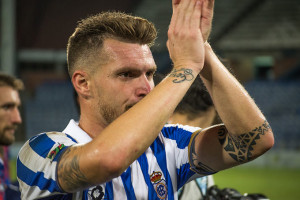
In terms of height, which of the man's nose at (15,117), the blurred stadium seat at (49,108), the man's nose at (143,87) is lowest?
the blurred stadium seat at (49,108)

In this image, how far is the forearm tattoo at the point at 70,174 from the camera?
52.2 inches

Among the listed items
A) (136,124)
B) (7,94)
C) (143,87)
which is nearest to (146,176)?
(143,87)

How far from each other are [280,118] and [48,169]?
50.7 ft

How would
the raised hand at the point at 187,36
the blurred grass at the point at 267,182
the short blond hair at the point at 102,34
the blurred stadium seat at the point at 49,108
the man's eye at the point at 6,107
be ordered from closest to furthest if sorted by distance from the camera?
the raised hand at the point at 187,36 < the short blond hair at the point at 102,34 < the man's eye at the point at 6,107 < the blurred grass at the point at 267,182 < the blurred stadium seat at the point at 49,108

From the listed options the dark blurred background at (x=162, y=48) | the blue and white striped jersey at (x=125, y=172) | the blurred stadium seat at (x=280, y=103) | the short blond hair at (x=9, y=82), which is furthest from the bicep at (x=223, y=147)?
the blurred stadium seat at (x=280, y=103)

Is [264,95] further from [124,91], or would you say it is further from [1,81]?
[124,91]

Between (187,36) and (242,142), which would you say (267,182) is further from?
(187,36)

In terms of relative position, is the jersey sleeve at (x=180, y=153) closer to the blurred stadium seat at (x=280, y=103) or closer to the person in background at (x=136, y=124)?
the person in background at (x=136, y=124)

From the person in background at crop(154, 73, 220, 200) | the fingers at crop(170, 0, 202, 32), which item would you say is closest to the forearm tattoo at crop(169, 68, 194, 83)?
the fingers at crop(170, 0, 202, 32)

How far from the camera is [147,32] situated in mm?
1725

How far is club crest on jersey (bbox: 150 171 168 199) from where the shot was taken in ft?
5.70

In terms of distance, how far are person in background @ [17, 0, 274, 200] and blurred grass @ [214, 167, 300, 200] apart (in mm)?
5857

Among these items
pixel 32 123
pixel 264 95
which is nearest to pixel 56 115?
pixel 32 123

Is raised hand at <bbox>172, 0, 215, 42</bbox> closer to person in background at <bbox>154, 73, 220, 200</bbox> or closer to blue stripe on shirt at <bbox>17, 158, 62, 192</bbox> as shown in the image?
blue stripe on shirt at <bbox>17, 158, 62, 192</bbox>
